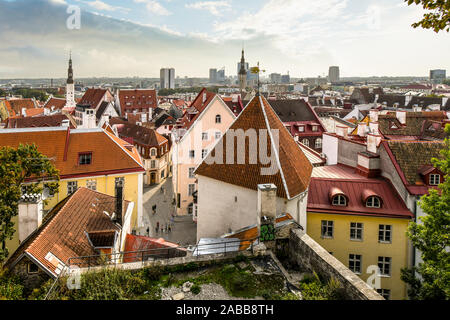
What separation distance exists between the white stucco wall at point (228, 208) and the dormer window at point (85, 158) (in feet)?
35.1

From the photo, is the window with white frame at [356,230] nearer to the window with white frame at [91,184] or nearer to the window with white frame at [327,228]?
the window with white frame at [327,228]

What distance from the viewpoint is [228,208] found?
21.2 m

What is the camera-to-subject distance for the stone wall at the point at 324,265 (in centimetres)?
1052

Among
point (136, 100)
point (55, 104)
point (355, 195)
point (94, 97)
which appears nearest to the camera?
point (355, 195)

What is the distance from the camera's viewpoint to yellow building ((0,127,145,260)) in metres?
27.2

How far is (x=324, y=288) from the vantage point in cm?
1166

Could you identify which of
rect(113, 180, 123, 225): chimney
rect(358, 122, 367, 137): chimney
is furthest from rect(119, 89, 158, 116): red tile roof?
rect(113, 180, 123, 225): chimney

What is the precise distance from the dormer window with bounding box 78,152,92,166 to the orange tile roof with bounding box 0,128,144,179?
0.23 meters

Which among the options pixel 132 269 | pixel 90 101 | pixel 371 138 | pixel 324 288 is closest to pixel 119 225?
pixel 132 269

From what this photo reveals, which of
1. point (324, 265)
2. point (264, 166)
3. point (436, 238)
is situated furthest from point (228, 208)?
point (436, 238)

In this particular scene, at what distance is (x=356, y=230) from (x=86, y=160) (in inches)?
782

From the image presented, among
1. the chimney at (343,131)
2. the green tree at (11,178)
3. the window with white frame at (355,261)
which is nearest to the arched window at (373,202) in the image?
the window with white frame at (355,261)

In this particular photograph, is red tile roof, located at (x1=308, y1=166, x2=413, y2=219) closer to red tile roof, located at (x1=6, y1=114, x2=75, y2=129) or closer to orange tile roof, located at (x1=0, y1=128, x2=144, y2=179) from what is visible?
orange tile roof, located at (x1=0, y1=128, x2=144, y2=179)

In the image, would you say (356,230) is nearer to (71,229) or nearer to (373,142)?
(373,142)
